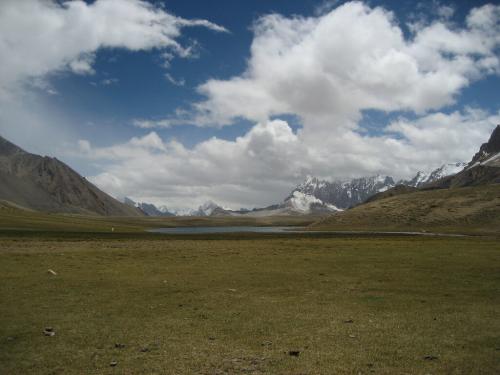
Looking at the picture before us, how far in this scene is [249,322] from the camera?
763 inches

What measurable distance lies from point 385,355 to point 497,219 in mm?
178686

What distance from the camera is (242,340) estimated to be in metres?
16.6

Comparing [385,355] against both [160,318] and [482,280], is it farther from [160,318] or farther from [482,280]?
[482,280]

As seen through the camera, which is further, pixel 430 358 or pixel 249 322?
pixel 249 322

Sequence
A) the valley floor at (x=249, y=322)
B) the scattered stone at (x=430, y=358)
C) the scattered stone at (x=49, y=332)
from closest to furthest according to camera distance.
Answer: the valley floor at (x=249, y=322) < the scattered stone at (x=430, y=358) < the scattered stone at (x=49, y=332)

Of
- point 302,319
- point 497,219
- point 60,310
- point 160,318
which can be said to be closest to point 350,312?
point 302,319

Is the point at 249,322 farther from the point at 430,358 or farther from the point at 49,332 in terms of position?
the point at 49,332

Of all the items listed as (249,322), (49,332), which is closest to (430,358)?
(249,322)

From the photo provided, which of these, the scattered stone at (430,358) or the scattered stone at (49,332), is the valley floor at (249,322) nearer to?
the scattered stone at (430,358)

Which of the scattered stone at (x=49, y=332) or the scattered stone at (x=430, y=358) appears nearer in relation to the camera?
the scattered stone at (x=430, y=358)

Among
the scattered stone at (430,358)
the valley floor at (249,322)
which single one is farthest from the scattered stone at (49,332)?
the scattered stone at (430,358)

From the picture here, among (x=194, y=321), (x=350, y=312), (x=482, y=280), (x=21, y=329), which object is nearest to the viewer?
(x=21, y=329)

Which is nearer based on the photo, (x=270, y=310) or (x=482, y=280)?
(x=270, y=310)

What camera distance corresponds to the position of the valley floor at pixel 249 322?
1398 cm
